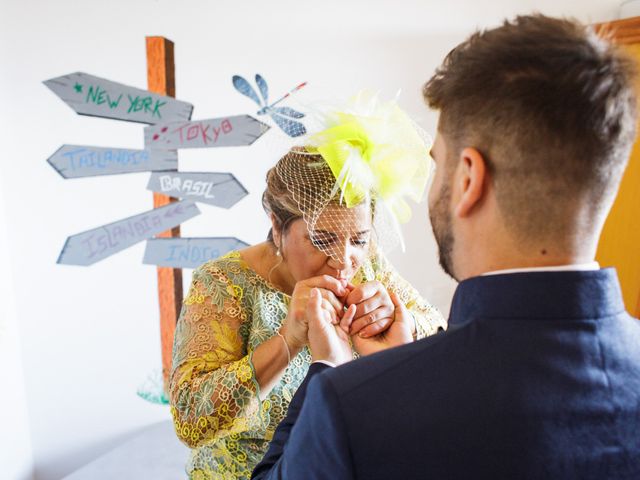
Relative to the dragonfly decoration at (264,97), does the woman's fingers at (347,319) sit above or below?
below

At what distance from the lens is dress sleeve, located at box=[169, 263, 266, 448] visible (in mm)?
968

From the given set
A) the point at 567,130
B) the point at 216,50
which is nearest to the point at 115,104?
the point at 216,50

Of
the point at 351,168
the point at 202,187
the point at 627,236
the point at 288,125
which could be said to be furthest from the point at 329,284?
the point at 627,236

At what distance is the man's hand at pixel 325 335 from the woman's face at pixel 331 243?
14cm

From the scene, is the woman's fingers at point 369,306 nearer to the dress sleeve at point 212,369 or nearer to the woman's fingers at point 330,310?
the woman's fingers at point 330,310

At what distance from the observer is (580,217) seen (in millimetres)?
527

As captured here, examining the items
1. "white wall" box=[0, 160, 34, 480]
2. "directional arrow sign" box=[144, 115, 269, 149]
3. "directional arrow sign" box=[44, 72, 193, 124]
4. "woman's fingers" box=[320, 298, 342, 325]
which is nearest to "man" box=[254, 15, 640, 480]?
"woman's fingers" box=[320, 298, 342, 325]

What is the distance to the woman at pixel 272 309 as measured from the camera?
985 millimetres

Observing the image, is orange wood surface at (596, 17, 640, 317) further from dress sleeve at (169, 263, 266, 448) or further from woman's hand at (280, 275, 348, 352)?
dress sleeve at (169, 263, 266, 448)

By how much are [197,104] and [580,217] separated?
1.76 metres

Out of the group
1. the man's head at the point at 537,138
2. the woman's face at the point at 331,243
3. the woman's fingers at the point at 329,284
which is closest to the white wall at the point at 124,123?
the woman's face at the point at 331,243

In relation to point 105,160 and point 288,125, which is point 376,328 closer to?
point 288,125

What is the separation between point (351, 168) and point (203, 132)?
1.18 m

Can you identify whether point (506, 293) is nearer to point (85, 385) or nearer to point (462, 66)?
point (462, 66)
